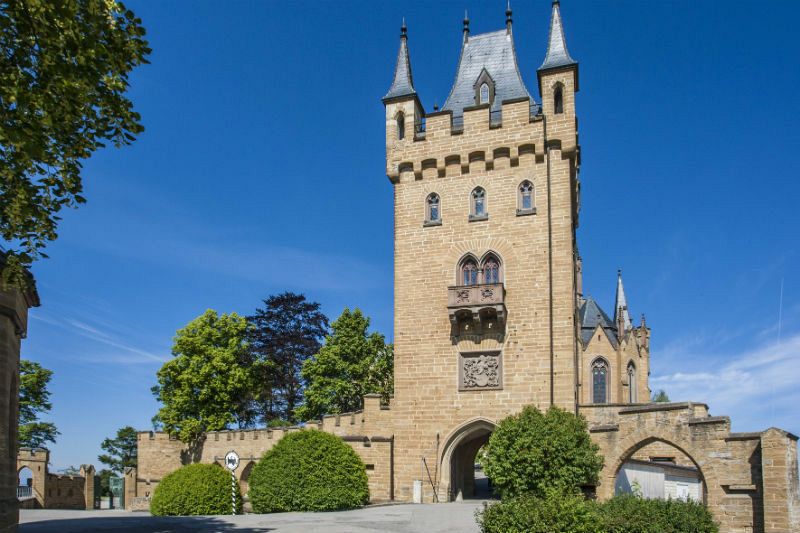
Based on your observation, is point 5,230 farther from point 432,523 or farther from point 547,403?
point 547,403

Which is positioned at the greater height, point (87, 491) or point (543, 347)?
point (543, 347)

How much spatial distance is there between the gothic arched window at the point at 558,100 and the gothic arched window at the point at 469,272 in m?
6.52

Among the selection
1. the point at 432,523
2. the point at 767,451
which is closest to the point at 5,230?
the point at 432,523

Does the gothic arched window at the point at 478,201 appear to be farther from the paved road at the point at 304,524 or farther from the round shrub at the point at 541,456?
the paved road at the point at 304,524

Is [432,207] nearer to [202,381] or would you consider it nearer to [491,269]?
[491,269]

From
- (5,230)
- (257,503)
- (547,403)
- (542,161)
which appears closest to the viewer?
(5,230)

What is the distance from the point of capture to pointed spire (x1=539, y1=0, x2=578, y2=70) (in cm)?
A: 2912

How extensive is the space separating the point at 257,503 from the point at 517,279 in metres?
11.8

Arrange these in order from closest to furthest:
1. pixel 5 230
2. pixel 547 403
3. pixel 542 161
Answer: pixel 5 230 → pixel 547 403 → pixel 542 161

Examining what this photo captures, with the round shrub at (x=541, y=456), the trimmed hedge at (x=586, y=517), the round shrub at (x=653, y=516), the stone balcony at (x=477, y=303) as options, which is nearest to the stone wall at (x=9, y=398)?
the trimmed hedge at (x=586, y=517)

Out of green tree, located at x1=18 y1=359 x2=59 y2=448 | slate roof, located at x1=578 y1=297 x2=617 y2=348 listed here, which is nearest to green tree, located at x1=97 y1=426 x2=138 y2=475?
green tree, located at x1=18 y1=359 x2=59 y2=448

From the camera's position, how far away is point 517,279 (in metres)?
27.5

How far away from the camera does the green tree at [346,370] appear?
39.6 meters

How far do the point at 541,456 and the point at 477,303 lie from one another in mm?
6312
